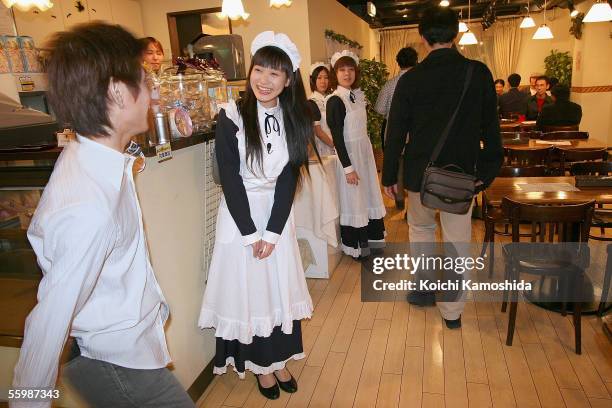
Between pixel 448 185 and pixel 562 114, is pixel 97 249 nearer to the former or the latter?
pixel 448 185

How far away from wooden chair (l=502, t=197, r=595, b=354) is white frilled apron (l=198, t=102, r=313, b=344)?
1.15m

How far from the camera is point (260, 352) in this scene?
193 cm

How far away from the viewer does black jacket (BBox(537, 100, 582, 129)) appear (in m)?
4.68

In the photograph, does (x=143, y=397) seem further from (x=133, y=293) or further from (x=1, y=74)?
(x=1, y=74)

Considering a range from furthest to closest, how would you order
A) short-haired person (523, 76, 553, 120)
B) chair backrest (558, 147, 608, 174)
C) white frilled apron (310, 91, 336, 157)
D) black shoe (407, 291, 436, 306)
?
short-haired person (523, 76, 553, 120)
white frilled apron (310, 91, 336, 157)
chair backrest (558, 147, 608, 174)
black shoe (407, 291, 436, 306)

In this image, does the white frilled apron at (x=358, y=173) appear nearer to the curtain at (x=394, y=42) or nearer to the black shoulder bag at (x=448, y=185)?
the black shoulder bag at (x=448, y=185)

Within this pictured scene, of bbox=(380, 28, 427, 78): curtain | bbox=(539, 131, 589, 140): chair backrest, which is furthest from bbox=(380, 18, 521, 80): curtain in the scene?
bbox=(539, 131, 589, 140): chair backrest

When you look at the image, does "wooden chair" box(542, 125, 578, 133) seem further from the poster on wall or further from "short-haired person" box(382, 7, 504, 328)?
the poster on wall

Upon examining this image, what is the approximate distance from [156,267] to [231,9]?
2.68m

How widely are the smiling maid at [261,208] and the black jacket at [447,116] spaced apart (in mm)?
716

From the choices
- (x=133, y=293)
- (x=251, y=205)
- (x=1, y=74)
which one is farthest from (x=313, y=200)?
(x=1, y=74)

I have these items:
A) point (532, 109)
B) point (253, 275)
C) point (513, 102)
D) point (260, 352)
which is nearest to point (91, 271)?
point (253, 275)

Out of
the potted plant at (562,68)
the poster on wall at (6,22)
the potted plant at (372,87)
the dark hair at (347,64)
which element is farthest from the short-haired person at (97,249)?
the potted plant at (562,68)

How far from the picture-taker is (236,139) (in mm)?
1709
